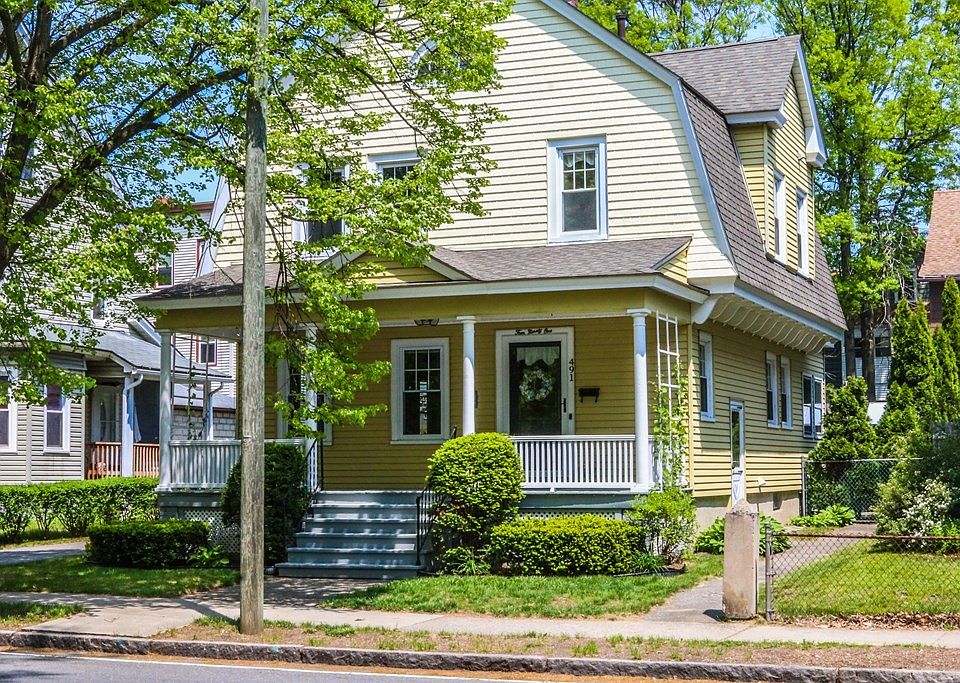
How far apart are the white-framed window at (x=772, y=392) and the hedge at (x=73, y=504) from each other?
12498 millimetres

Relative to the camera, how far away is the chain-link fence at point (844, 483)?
2511 centimetres

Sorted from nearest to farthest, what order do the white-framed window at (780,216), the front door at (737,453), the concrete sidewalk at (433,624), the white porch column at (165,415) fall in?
the concrete sidewalk at (433,624) < the white porch column at (165,415) < the front door at (737,453) < the white-framed window at (780,216)

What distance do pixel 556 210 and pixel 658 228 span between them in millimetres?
1748

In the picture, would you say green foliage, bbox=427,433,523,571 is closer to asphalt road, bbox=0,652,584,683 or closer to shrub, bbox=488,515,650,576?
shrub, bbox=488,515,650,576

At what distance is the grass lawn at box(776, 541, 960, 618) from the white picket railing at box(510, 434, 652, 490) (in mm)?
3047

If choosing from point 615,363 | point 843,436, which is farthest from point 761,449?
point 615,363

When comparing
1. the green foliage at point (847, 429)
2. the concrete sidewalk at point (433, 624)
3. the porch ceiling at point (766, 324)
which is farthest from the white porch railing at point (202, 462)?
the green foliage at point (847, 429)

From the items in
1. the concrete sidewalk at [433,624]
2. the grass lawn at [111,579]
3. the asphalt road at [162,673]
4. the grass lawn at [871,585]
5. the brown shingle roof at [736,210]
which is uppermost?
the brown shingle roof at [736,210]

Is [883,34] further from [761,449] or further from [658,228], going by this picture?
[658,228]

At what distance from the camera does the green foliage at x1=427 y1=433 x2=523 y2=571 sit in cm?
1773

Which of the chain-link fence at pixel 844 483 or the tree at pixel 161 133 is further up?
the tree at pixel 161 133

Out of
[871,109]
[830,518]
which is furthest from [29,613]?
[871,109]

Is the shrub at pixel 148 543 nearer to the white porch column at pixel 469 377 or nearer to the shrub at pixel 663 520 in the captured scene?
the white porch column at pixel 469 377

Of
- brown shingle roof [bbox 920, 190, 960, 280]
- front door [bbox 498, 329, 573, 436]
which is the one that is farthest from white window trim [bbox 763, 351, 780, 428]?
brown shingle roof [bbox 920, 190, 960, 280]
